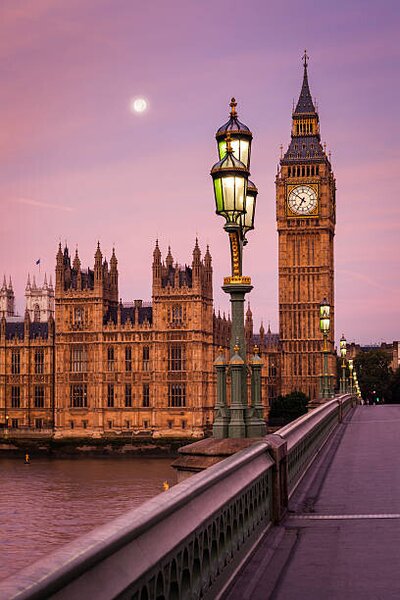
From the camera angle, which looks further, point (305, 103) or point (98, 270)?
point (305, 103)

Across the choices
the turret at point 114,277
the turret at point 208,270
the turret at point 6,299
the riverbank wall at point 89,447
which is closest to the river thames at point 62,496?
the riverbank wall at point 89,447

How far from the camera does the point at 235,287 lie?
13.1 meters

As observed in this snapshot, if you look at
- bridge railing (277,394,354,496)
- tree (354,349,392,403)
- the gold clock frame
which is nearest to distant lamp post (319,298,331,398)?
bridge railing (277,394,354,496)

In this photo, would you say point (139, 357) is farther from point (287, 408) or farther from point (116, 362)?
point (287, 408)

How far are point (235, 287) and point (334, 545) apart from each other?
443 cm

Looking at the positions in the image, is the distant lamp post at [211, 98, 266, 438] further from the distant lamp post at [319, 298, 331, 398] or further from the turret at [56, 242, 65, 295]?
the turret at [56, 242, 65, 295]

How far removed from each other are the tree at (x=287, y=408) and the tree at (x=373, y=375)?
3701cm

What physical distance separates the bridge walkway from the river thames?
23.4 m

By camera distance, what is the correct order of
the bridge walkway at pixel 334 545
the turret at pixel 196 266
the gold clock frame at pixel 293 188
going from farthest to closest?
the gold clock frame at pixel 293 188 → the turret at pixel 196 266 → the bridge walkway at pixel 334 545

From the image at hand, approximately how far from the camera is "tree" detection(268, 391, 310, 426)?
114287 millimetres

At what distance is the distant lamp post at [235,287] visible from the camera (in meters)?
12.4

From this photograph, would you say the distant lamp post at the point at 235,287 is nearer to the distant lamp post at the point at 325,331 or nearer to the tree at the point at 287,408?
the distant lamp post at the point at 325,331

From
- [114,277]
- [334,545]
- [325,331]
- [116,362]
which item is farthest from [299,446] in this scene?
[114,277]

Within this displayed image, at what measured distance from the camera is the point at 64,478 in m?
82.1
